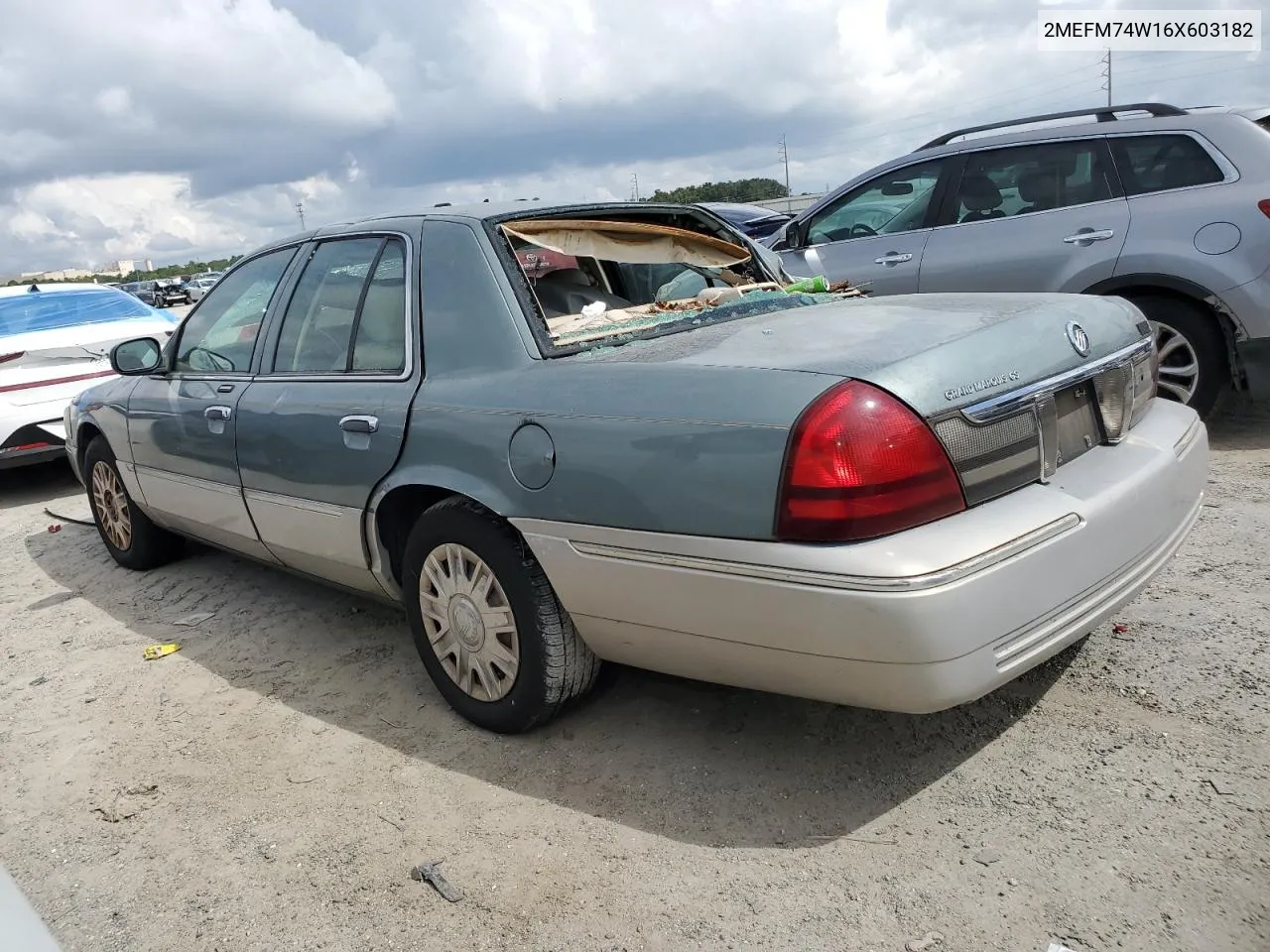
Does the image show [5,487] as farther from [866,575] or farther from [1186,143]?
[1186,143]

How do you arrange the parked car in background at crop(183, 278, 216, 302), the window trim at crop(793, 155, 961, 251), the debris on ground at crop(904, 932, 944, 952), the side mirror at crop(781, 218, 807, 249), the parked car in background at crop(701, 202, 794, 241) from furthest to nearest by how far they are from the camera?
the parked car in background at crop(183, 278, 216, 302) → the parked car in background at crop(701, 202, 794, 241) → the side mirror at crop(781, 218, 807, 249) → the window trim at crop(793, 155, 961, 251) → the debris on ground at crop(904, 932, 944, 952)

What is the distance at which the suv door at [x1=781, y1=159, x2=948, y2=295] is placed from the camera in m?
6.20

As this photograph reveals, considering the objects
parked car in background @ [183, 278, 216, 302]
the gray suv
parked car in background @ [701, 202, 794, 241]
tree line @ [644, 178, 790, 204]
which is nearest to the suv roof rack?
the gray suv

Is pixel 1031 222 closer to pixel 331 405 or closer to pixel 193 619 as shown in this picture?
pixel 331 405

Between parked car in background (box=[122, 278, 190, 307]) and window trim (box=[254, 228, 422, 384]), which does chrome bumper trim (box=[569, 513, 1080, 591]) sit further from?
parked car in background (box=[122, 278, 190, 307])

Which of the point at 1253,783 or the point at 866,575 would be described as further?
the point at 1253,783

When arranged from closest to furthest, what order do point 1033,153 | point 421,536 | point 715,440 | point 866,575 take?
point 866,575, point 715,440, point 421,536, point 1033,153

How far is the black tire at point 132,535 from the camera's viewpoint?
496 cm

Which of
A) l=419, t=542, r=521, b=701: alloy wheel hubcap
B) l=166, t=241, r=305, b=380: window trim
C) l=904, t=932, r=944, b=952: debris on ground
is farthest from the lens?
l=166, t=241, r=305, b=380: window trim

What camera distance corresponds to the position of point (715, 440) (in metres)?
2.24

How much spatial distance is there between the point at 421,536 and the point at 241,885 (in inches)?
41.5

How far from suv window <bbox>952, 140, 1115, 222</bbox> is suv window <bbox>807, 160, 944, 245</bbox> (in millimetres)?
245

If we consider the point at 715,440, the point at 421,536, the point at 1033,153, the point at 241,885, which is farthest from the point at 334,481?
the point at 1033,153

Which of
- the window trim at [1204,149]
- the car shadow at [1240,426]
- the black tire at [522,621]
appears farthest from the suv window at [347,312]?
the car shadow at [1240,426]
